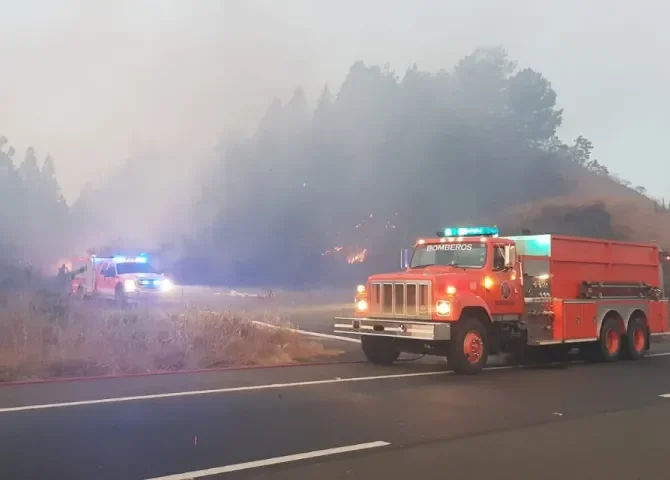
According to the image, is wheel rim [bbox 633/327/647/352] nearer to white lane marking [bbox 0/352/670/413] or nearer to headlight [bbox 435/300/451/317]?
white lane marking [bbox 0/352/670/413]

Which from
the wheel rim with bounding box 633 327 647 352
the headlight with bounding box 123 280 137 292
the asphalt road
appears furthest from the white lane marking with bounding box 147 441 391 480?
the headlight with bounding box 123 280 137 292

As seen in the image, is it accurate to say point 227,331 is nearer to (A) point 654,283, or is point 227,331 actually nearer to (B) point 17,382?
(B) point 17,382

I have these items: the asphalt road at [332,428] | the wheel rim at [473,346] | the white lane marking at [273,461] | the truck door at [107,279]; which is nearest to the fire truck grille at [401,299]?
the wheel rim at [473,346]

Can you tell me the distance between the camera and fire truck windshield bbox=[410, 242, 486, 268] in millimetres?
12367

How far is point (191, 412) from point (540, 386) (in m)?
5.46

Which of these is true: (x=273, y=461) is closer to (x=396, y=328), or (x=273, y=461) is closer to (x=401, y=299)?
(x=396, y=328)

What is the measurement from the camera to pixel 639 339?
14.7 m

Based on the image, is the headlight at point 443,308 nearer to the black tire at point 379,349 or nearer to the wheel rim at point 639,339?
the black tire at point 379,349

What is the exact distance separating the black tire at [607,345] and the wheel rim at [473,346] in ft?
11.7

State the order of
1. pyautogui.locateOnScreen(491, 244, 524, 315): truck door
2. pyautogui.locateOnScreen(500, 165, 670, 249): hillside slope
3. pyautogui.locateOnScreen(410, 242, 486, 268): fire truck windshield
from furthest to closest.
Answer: pyautogui.locateOnScreen(500, 165, 670, 249): hillside slope, pyautogui.locateOnScreen(410, 242, 486, 268): fire truck windshield, pyautogui.locateOnScreen(491, 244, 524, 315): truck door

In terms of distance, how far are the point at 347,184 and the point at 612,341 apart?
126 feet

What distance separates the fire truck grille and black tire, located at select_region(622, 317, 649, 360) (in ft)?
18.4

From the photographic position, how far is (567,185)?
50438 millimetres

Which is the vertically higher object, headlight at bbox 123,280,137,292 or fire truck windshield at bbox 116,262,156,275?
fire truck windshield at bbox 116,262,156,275
